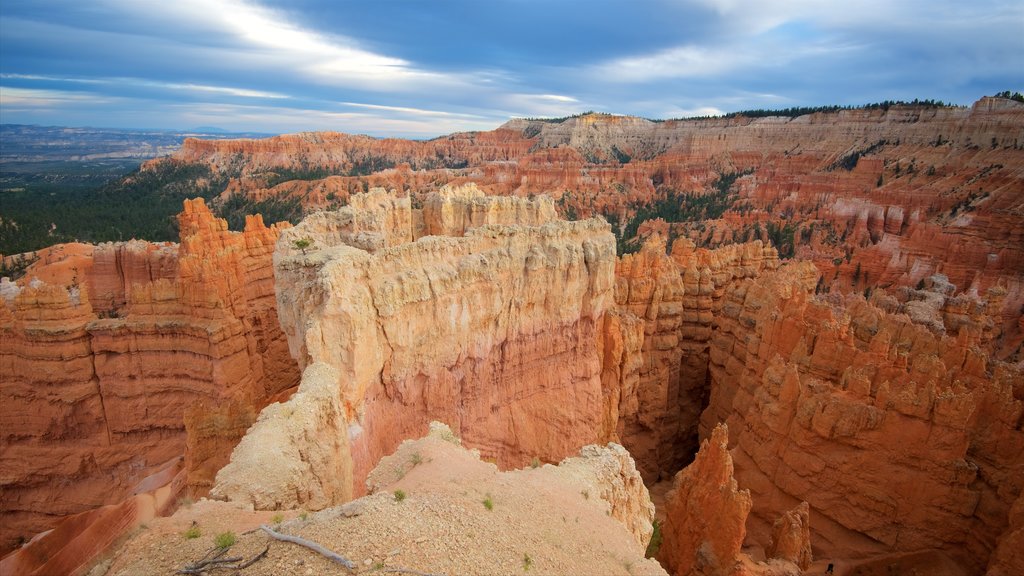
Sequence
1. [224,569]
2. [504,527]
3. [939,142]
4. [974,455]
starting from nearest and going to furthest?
[224,569]
[504,527]
[974,455]
[939,142]

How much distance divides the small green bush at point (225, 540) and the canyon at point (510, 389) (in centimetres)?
32

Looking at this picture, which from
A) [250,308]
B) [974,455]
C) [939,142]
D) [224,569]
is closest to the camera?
[224,569]

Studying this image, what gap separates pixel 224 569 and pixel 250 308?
18785 mm

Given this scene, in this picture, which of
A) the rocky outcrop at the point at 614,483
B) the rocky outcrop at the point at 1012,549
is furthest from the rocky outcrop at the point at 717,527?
the rocky outcrop at the point at 1012,549

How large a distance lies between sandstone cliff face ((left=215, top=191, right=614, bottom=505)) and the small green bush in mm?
1931

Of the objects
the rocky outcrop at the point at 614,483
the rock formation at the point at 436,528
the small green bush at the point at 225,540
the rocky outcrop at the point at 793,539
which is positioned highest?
the small green bush at the point at 225,540

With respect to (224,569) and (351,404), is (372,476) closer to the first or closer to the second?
(351,404)

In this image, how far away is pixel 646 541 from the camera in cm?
1052

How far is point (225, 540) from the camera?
17.5 ft

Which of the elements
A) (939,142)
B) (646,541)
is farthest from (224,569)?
(939,142)

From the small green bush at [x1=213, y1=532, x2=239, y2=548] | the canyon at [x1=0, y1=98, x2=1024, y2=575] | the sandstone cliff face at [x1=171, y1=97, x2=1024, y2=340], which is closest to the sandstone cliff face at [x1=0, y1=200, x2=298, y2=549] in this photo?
the canyon at [x1=0, y1=98, x2=1024, y2=575]

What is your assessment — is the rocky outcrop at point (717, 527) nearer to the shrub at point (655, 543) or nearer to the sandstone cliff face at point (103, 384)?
the shrub at point (655, 543)

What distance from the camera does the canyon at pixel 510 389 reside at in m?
10.8

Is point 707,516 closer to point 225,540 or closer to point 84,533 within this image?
point 225,540
